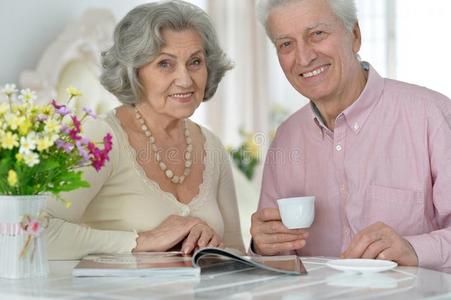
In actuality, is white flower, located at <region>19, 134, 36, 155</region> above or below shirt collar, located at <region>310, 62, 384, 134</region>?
below

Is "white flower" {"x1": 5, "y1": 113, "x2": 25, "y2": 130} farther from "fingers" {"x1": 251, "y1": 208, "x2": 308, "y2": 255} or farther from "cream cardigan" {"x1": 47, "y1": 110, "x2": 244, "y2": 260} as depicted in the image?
"fingers" {"x1": 251, "y1": 208, "x2": 308, "y2": 255}

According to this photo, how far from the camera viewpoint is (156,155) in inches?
90.9

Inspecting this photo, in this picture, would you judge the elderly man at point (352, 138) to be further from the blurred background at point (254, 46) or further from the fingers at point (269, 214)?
the blurred background at point (254, 46)

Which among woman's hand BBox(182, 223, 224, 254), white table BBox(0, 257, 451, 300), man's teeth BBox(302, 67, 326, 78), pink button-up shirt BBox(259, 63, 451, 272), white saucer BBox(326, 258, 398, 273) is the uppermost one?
man's teeth BBox(302, 67, 326, 78)

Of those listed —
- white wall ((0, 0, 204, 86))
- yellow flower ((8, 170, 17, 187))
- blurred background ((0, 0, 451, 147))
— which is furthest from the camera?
blurred background ((0, 0, 451, 147))

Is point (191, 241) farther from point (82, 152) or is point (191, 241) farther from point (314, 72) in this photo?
point (314, 72)

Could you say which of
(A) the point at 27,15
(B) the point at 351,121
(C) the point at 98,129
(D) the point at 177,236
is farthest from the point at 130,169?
(A) the point at 27,15

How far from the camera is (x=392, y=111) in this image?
229cm

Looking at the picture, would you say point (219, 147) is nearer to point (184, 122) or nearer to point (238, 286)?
point (184, 122)

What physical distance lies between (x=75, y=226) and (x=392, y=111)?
3.10ft

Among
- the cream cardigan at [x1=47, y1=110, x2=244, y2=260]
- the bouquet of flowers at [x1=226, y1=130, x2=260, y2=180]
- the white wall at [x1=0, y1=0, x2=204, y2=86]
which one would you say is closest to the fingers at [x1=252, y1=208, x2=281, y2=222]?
the cream cardigan at [x1=47, y1=110, x2=244, y2=260]

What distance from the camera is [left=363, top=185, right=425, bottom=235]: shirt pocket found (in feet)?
7.20

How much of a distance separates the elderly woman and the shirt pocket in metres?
0.44

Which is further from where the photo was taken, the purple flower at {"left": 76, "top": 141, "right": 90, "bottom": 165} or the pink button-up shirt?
the pink button-up shirt
